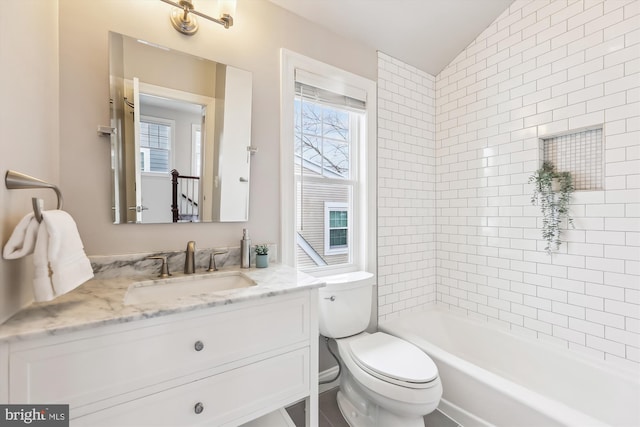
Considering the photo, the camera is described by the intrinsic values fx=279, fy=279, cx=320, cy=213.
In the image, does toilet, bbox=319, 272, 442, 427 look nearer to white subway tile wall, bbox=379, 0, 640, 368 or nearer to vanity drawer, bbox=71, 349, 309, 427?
vanity drawer, bbox=71, 349, 309, 427

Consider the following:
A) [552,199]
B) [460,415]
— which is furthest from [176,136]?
[552,199]

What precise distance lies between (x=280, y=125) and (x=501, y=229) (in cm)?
183

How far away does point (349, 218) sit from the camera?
2246 mm

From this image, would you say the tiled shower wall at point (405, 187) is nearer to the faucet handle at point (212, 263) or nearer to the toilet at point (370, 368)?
the toilet at point (370, 368)

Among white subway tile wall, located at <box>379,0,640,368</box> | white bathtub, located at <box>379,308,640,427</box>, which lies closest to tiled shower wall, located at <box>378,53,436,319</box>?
white subway tile wall, located at <box>379,0,640,368</box>

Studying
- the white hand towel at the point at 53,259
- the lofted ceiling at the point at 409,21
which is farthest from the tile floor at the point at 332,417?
the lofted ceiling at the point at 409,21

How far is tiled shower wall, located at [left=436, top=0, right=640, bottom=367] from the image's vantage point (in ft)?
5.23

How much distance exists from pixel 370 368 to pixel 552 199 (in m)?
1.64

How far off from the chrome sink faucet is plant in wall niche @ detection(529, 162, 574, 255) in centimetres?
222

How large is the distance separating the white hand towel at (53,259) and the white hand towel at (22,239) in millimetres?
21

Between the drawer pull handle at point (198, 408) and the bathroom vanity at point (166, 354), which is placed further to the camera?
the drawer pull handle at point (198, 408)

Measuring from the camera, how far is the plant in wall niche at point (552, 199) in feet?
5.94

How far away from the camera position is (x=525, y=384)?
6.23ft

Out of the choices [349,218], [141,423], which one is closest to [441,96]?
[349,218]
